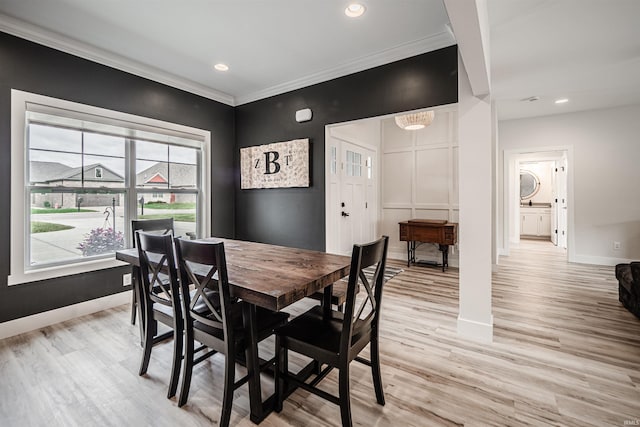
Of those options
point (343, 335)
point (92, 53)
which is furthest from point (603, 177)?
point (92, 53)

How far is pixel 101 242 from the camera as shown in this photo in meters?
3.10

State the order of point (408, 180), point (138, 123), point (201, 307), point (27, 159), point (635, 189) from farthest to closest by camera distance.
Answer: point (408, 180), point (635, 189), point (138, 123), point (27, 159), point (201, 307)

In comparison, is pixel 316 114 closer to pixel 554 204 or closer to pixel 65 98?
pixel 65 98

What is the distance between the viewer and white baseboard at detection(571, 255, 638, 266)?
4547 mm

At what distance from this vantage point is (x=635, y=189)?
4.47 metres

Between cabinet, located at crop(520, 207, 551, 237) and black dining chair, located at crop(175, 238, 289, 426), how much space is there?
8.65 meters

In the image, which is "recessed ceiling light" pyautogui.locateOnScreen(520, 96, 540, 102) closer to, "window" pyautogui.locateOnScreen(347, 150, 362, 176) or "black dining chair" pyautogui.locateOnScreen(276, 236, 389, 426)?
"window" pyautogui.locateOnScreen(347, 150, 362, 176)

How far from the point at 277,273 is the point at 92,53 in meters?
3.13

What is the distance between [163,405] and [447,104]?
316 centimetres

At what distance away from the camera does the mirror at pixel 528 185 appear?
25.7ft

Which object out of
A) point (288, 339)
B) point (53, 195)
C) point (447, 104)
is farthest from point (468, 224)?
point (53, 195)

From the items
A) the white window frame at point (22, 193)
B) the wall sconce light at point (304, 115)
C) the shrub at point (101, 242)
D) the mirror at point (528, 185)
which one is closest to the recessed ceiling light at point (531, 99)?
the wall sconce light at point (304, 115)

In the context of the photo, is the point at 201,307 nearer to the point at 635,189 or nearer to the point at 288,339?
the point at 288,339

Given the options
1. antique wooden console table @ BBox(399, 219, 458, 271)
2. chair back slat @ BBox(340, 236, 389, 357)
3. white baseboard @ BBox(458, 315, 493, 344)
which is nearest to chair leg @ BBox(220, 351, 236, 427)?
chair back slat @ BBox(340, 236, 389, 357)
